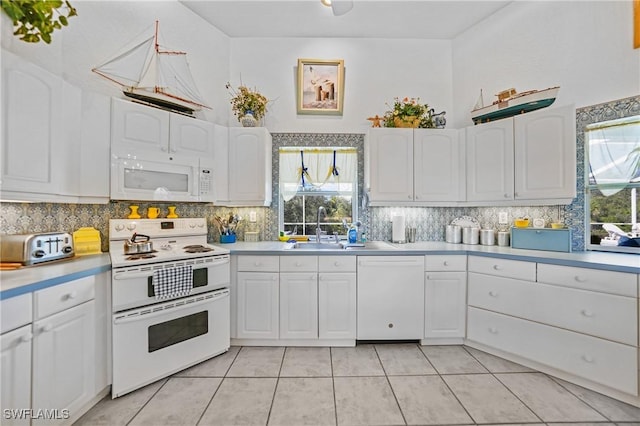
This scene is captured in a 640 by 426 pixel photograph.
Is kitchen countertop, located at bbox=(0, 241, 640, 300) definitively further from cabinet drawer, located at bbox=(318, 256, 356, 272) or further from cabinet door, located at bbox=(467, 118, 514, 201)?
cabinet door, located at bbox=(467, 118, 514, 201)

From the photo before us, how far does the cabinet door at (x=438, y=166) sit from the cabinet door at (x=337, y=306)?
1253mm

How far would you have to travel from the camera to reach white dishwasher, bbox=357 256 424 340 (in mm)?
2521

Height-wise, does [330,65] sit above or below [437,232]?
above

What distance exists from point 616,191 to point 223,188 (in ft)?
12.3

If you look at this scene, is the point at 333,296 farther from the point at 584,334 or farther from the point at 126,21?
the point at 126,21

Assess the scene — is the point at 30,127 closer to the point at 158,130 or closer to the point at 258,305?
the point at 158,130

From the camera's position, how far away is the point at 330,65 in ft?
10.6

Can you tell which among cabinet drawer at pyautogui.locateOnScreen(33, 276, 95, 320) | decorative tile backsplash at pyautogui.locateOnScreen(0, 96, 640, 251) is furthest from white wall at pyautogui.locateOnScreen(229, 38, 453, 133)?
cabinet drawer at pyautogui.locateOnScreen(33, 276, 95, 320)

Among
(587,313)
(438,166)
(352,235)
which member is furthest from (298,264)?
(587,313)

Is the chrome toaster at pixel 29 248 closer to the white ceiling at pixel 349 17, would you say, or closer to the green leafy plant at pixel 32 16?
the green leafy plant at pixel 32 16

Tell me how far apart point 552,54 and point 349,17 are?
2.13m

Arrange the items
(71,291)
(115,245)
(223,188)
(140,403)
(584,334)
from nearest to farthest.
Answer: (71,291), (140,403), (584,334), (115,245), (223,188)

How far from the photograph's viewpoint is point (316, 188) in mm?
3307

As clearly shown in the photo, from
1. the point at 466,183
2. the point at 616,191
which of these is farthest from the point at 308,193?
the point at 616,191
